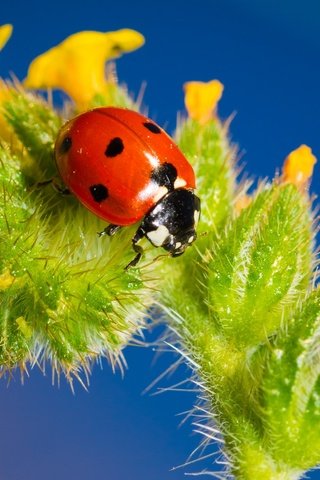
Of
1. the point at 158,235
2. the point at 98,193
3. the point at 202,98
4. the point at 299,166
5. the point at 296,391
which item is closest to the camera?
the point at 296,391

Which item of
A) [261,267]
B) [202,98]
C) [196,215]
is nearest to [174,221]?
[196,215]

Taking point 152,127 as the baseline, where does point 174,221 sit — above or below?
below

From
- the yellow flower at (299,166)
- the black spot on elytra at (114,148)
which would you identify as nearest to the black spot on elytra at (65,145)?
the black spot on elytra at (114,148)

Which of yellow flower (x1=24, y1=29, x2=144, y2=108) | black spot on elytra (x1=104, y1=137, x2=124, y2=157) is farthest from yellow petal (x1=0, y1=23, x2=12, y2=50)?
black spot on elytra (x1=104, y1=137, x2=124, y2=157)

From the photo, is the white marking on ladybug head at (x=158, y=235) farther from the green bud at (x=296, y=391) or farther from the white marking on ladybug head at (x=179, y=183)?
the green bud at (x=296, y=391)

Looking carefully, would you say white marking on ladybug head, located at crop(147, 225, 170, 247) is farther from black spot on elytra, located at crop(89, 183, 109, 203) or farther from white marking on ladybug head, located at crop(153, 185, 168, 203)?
black spot on elytra, located at crop(89, 183, 109, 203)

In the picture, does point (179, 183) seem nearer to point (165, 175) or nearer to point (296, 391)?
point (165, 175)

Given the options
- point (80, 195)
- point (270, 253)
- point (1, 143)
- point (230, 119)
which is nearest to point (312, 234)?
point (270, 253)
